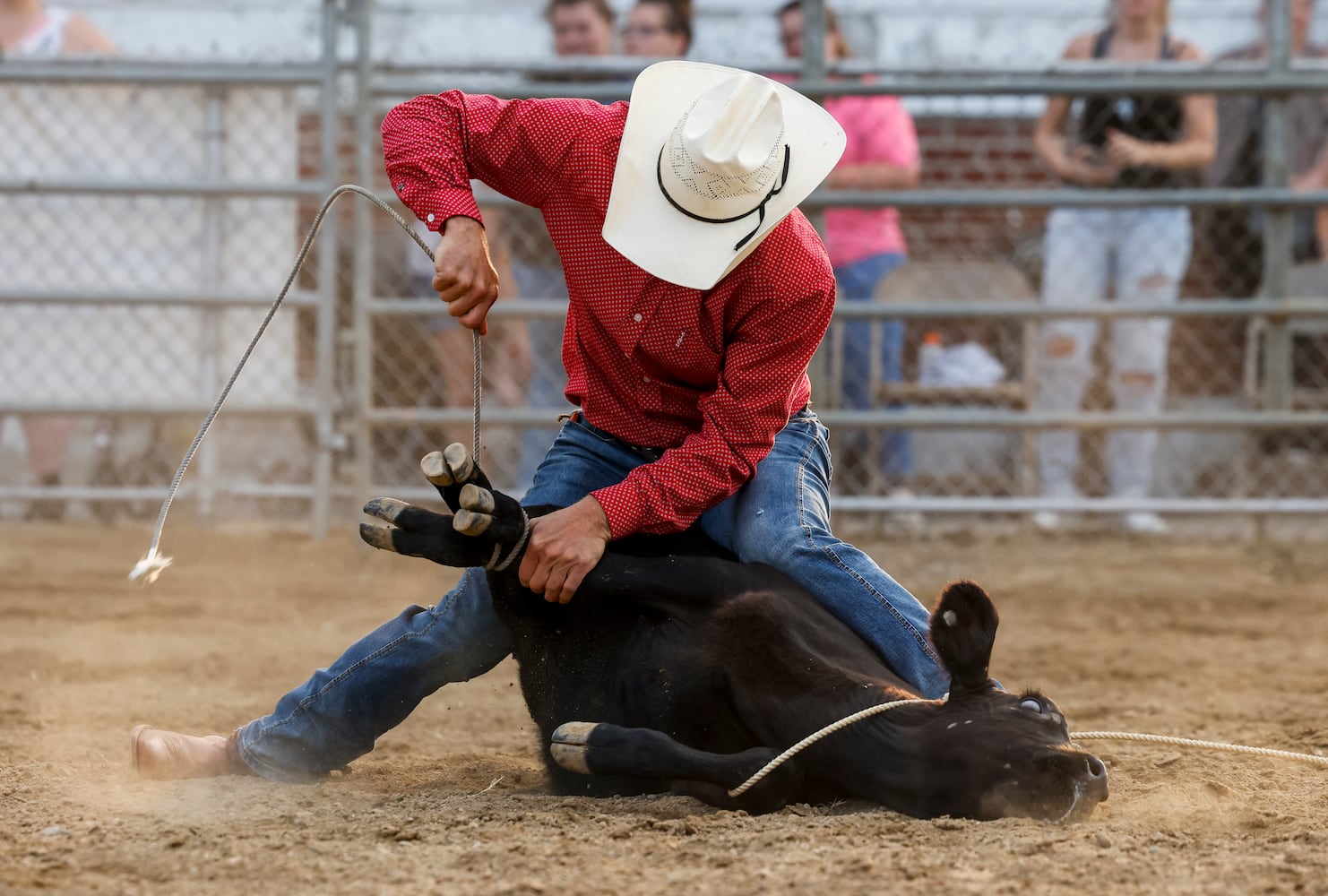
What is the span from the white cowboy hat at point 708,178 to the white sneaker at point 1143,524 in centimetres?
396

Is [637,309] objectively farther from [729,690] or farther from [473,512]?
[729,690]

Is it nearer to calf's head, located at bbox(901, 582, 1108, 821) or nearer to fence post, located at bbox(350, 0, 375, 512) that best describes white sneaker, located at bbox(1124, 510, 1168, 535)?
fence post, located at bbox(350, 0, 375, 512)

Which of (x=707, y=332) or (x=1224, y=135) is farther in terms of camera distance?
(x=1224, y=135)

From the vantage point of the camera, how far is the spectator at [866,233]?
229 inches

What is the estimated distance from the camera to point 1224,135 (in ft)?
20.5

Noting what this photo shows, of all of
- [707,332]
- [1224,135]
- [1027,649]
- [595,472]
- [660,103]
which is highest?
[1224,135]

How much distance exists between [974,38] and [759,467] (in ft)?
14.2

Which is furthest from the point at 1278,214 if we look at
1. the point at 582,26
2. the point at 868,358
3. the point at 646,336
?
the point at 646,336

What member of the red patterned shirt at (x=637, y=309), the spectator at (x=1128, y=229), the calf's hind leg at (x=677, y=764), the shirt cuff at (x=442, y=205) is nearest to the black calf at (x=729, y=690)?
the calf's hind leg at (x=677, y=764)

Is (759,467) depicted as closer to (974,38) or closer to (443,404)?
(443,404)

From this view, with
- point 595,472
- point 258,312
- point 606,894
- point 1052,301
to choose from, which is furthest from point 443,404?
point 606,894

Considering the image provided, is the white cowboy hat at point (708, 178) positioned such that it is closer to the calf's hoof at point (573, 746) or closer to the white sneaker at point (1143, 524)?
the calf's hoof at point (573, 746)

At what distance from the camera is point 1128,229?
5.87 m

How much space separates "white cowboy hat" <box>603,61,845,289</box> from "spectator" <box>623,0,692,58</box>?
3321mm
